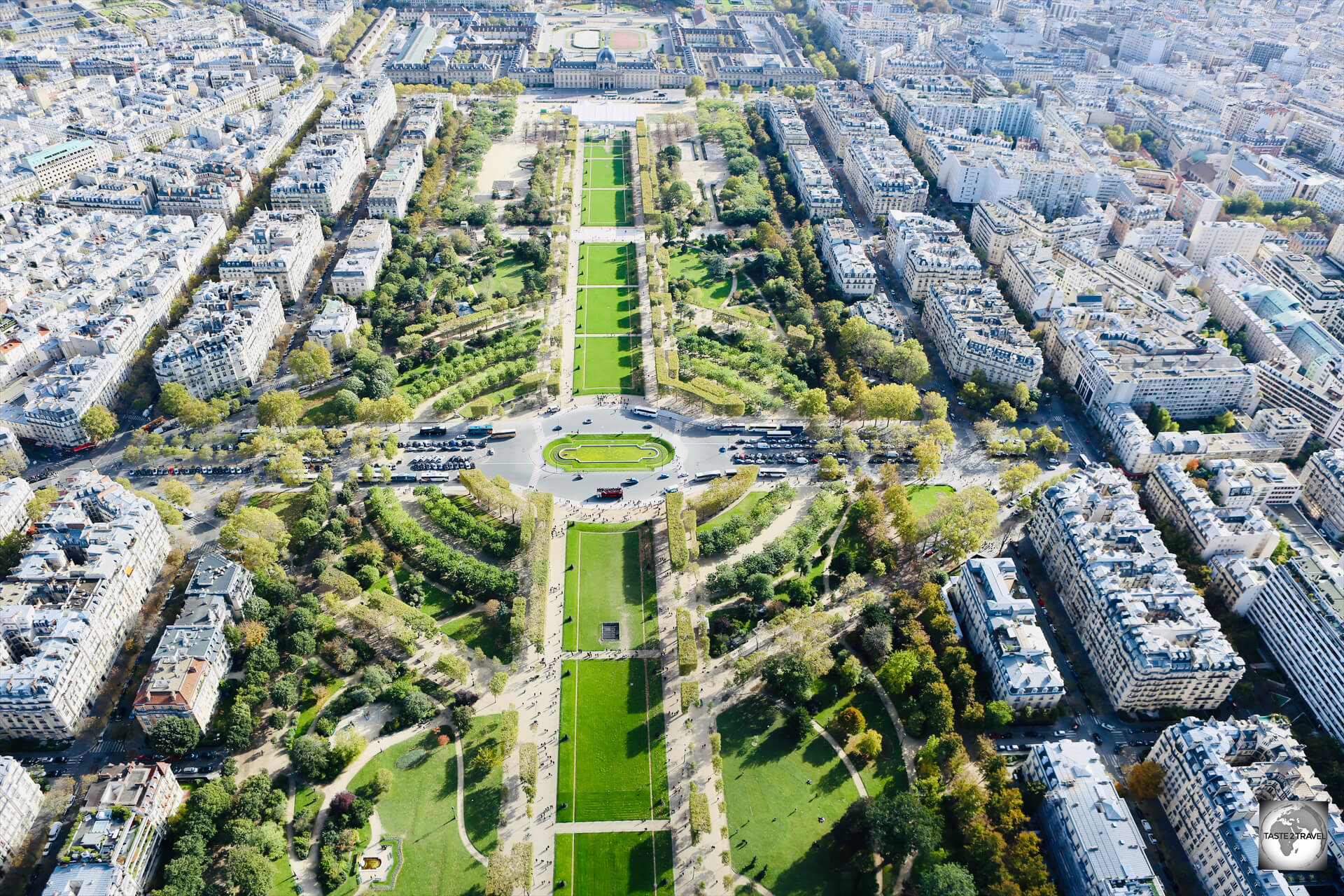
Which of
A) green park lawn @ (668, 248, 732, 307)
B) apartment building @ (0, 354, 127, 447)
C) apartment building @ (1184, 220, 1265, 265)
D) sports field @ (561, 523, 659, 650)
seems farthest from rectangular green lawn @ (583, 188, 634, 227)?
apartment building @ (1184, 220, 1265, 265)

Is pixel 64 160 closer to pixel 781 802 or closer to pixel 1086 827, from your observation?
pixel 781 802

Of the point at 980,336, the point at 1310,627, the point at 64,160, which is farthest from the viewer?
the point at 64,160

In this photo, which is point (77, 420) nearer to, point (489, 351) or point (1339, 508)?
point (489, 351)

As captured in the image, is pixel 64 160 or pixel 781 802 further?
pixel 64 160

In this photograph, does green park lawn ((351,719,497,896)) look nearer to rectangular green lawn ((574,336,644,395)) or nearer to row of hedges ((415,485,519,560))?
row of hedges ((415,485,519,560))

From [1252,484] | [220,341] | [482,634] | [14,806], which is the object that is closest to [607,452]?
[482,634]

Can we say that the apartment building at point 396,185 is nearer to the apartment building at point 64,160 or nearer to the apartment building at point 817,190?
the apartment building at point 64,160
